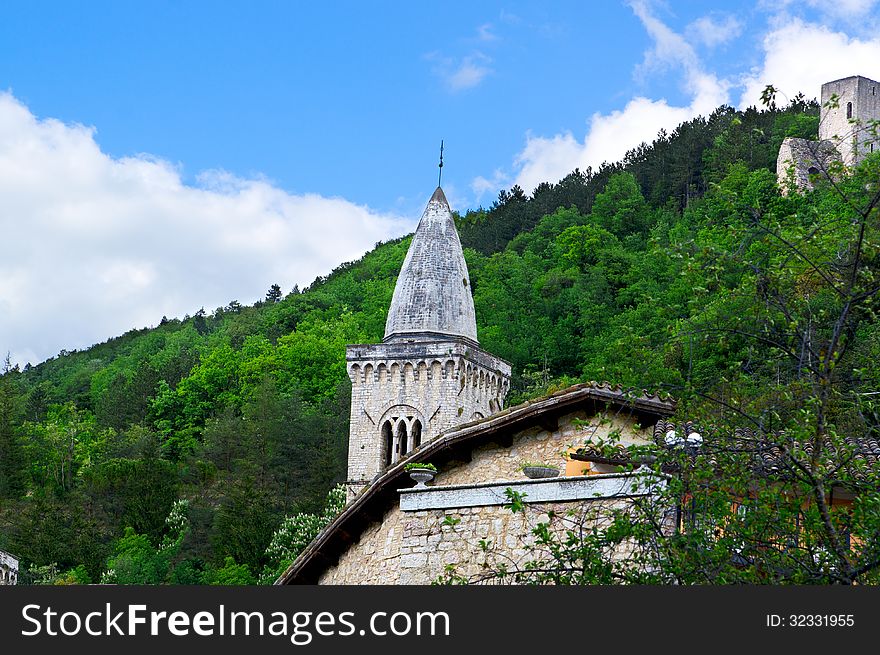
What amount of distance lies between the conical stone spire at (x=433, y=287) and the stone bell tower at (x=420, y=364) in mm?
33

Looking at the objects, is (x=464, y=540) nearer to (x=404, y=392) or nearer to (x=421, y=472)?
(x=421, y=472)

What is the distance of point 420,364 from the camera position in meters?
43.2

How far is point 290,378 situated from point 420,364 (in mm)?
36863

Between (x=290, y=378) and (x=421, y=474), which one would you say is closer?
(x=421, y=474)

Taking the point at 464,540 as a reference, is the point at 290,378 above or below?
above

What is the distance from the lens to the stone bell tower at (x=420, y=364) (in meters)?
42.8

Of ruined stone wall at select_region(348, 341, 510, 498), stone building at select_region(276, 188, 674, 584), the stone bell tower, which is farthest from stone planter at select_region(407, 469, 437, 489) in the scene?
ruined stone wall at select_region(348, 341, 510, 498)

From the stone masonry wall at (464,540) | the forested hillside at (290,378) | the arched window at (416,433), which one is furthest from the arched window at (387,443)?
the stone masonry wall at (464,540)

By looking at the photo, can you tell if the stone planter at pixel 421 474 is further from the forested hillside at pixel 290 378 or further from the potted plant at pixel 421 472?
the forested hillside at pixel 290 378

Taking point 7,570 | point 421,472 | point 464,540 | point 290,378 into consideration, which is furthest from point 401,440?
point 290,378

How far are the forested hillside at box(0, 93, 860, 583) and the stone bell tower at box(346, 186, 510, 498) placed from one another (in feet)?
23.6

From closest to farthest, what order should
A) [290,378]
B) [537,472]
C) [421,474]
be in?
[537,472] → [421,474] → [290,378]

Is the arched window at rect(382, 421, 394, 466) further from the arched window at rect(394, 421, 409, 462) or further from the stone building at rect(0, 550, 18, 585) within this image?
the stone building at rect(0, 550, 18, 585)

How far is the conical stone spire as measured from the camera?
43125 millimetres
